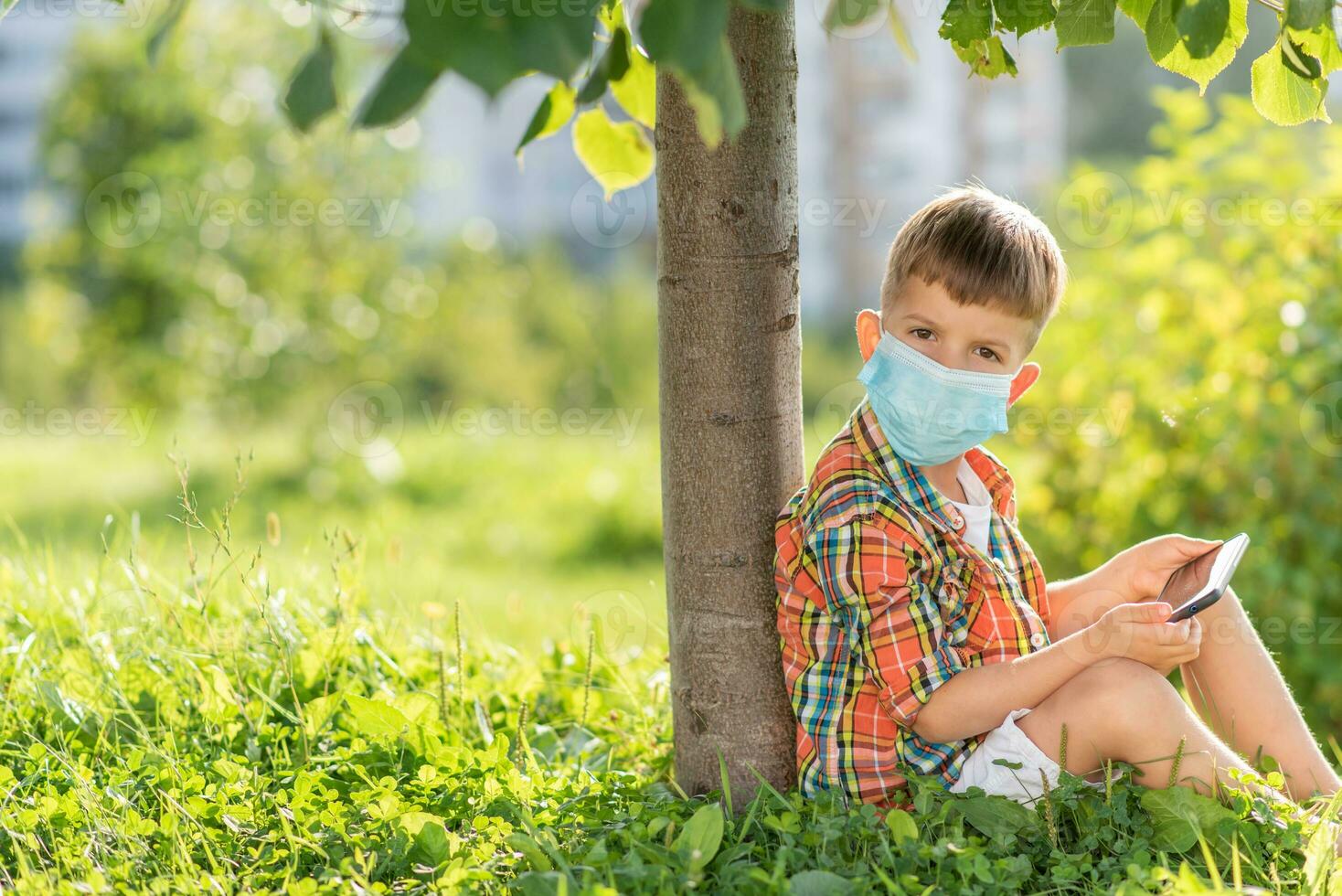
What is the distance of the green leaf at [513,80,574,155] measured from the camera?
183cm

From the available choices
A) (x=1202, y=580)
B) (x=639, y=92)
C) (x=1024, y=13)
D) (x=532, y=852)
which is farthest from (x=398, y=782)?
(x=1024, y=13)

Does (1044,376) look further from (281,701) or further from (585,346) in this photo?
(585,346)

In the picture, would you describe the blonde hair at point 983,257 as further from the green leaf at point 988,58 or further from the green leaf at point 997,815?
the green leaf at point 997,815

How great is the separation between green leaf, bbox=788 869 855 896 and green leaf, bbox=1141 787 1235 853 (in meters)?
0.49

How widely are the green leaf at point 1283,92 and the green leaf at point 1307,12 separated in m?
0.23

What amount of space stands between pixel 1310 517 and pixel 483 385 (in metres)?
16.5

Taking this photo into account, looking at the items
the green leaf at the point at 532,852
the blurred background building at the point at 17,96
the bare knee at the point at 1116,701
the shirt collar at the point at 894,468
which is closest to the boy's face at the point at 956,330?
the shirt collar at the point at 894,468

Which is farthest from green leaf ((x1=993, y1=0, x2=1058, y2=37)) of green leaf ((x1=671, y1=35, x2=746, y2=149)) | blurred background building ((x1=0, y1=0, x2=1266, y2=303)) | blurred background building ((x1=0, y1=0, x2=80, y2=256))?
blurred background building ((x1=0, y1=0, x2=80, y2=256))

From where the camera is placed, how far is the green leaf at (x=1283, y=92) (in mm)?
1681

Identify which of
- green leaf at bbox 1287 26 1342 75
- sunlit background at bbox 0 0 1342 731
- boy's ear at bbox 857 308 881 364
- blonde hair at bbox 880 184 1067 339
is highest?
green leaf at bbox 1287 26 1342 75

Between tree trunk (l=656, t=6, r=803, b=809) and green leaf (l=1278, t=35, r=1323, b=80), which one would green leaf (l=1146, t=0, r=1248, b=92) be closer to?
green leaf (l=1278, t=35, r=1323, b=80)

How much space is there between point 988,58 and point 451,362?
61.5 ft

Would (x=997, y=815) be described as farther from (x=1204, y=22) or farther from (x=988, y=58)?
(x=988, y=58)

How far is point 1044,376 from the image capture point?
14.8 feet
